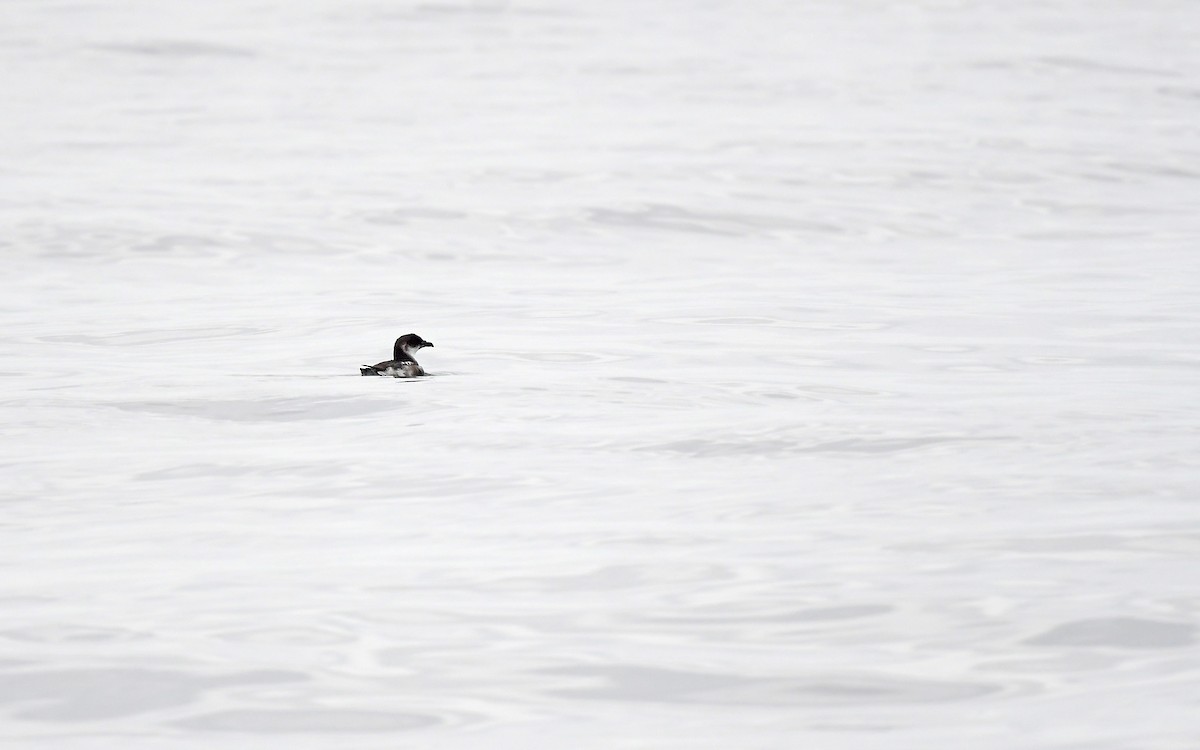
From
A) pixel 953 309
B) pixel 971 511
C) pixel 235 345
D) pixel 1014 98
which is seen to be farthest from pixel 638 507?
pixel 1014 98

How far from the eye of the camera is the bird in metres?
13.5

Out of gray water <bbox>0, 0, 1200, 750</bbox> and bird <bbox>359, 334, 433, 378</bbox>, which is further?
bird <bbox>359, 334, 433, 378</bbox>

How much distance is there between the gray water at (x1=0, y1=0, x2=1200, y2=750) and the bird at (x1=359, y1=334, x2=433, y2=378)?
0.12 metres

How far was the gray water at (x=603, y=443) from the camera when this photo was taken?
6.25 meters

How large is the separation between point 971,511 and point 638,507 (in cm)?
154

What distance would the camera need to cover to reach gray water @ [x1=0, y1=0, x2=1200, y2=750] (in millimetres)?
6250

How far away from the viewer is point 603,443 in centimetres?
1093

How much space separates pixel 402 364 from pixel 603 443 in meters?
2.95

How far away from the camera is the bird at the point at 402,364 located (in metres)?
13.5

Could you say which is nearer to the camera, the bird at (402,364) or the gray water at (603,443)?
the gray water at (603,443)

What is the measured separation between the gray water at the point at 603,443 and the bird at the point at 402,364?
4.7 inches

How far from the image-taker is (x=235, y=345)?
15.9m

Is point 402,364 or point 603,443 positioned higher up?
point 402,364

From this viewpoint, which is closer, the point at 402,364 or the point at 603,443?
the point at 603,443
